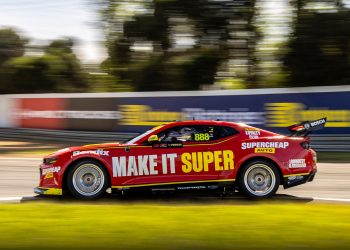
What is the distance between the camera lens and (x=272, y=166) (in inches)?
372

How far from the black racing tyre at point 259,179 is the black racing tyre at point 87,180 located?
2306 millimetres

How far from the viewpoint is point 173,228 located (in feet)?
20.0

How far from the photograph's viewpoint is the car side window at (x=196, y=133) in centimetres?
948

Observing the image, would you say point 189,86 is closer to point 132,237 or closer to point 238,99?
point 238,99

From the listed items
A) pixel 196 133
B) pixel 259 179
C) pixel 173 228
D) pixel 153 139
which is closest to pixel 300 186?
pixel 259 179

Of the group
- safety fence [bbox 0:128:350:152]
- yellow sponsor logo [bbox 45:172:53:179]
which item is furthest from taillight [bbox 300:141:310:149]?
safety fence [bbox 0:128:350:152]

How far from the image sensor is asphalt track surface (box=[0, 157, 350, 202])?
10211 mm

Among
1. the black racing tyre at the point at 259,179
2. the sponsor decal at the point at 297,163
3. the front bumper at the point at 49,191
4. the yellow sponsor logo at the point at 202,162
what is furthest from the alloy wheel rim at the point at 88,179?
the sponsor decal at the point at 297,163

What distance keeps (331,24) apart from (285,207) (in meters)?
22.2

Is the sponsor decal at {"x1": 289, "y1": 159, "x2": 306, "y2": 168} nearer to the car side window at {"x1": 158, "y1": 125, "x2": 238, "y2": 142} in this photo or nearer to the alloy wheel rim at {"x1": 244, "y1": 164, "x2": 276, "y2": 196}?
the alloy wheel rim at {"x1": 244, "y1": 164, "x2": 276, "y2": 196}

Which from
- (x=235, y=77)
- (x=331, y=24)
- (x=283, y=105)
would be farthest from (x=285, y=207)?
(x=235, y=77)

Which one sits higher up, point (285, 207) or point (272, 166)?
point (272, 166)

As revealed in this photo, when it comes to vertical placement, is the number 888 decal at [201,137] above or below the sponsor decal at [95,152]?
above

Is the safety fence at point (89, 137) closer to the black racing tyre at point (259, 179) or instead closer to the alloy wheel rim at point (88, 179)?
the black racing tyre at point (259, 179)
